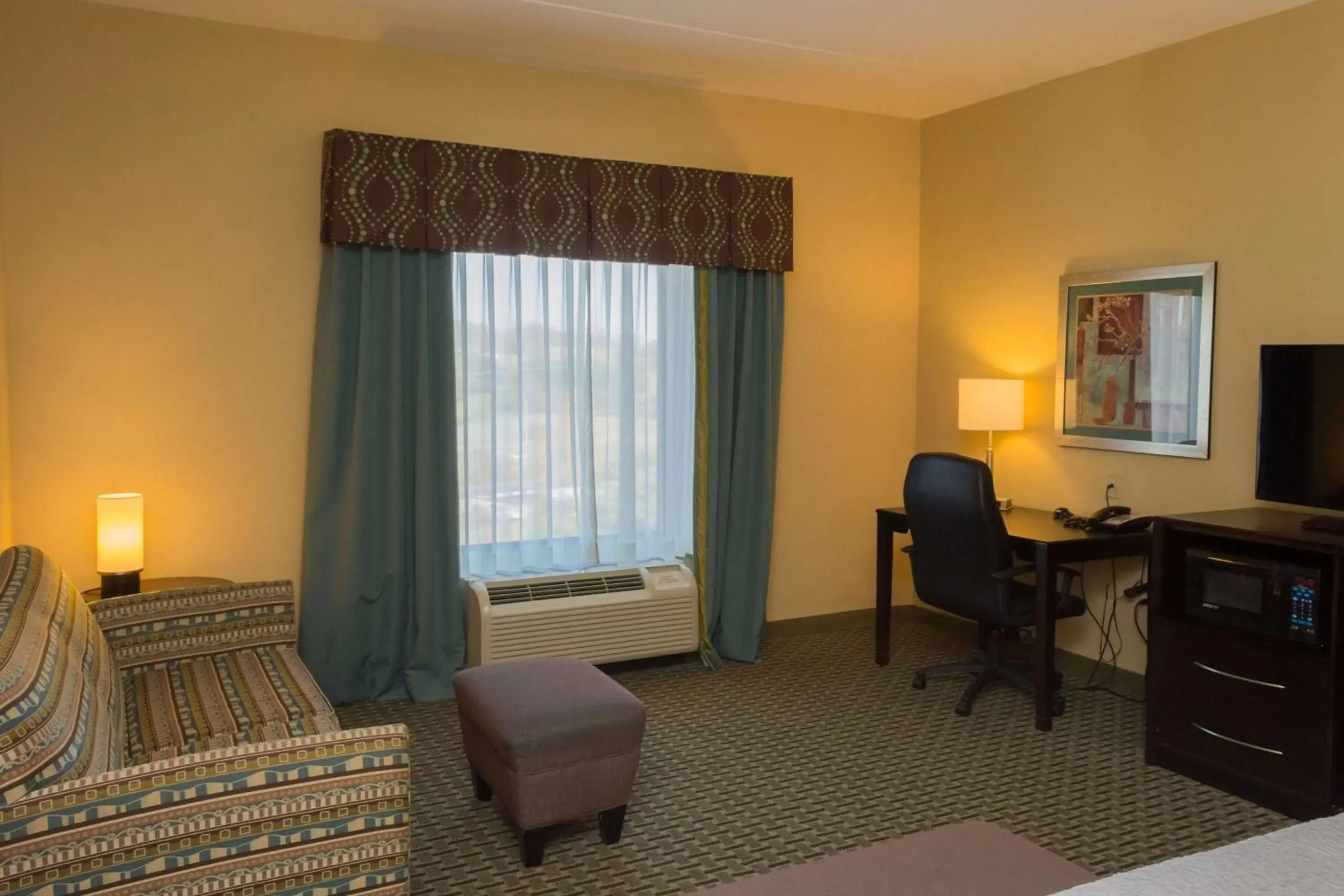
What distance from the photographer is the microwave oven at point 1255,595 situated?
3061 millimetres

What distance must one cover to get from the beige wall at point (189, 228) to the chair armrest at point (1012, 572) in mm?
2350

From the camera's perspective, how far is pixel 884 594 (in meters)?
4.64

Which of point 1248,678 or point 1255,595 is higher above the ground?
point 1255,595

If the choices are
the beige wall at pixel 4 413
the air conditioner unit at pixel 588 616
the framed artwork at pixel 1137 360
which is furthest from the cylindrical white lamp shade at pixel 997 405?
the beige wall at pixel 4 413

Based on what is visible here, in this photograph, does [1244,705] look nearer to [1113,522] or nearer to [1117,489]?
[1113,522]

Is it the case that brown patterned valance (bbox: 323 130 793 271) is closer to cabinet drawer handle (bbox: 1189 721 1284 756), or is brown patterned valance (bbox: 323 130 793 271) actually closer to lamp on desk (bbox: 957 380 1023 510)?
lamp on desk (bbox: 957 380 1023 510)

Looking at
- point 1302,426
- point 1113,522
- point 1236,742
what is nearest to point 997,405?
point 1113,522

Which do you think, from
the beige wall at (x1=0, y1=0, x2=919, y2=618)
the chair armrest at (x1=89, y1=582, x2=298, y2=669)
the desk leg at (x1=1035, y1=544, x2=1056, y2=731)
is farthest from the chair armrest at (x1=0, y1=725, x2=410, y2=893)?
the desk leg at (x1=1035, y1=544, x2=1056, y2=731)

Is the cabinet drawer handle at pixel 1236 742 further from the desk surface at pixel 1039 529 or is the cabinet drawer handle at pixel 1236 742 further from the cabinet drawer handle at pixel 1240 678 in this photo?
the desk surface at pixel 1039 529

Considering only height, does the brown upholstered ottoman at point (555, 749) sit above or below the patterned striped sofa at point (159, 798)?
below

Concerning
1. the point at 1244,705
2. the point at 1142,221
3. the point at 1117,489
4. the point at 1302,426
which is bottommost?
the point at 1244,705

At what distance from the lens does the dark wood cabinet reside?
302 centimetres

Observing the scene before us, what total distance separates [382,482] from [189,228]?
1.19m

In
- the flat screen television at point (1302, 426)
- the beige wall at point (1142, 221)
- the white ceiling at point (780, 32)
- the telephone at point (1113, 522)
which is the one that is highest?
the white ceiling at point (780, 32)
